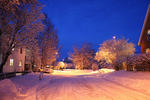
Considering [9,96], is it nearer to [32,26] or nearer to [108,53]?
[32,26]

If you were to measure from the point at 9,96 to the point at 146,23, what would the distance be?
25.2 m

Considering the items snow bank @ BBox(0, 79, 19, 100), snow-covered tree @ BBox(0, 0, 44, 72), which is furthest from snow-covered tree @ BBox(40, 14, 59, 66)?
snow bank @ BBox(0, 79, 19, 100)

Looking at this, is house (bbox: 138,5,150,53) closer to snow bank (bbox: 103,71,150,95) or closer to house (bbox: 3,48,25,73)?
snow bank (bbox: 103,71,150,95)

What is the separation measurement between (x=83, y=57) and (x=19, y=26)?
129ft

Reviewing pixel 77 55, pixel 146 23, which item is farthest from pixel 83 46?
pixel 146 23

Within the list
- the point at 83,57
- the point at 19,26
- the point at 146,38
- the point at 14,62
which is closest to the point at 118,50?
the point at 146,38

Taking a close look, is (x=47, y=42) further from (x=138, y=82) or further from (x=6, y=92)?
(x=138, y=82)

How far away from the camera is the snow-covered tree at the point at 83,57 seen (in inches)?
2088

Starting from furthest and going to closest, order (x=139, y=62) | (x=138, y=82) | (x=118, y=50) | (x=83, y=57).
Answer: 1. (x=83, y=57)
2. (x=118, y=50)
3. (x=139, y=62)
4. (x=138, y=82)

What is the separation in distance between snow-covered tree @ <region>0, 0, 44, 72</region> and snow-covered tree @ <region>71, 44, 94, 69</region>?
37.7 metres

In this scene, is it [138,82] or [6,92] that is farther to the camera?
[138,82]

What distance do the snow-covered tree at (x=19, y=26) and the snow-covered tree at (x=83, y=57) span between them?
124 ft

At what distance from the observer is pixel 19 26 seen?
15234 mm

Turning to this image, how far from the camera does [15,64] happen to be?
2606 cm
